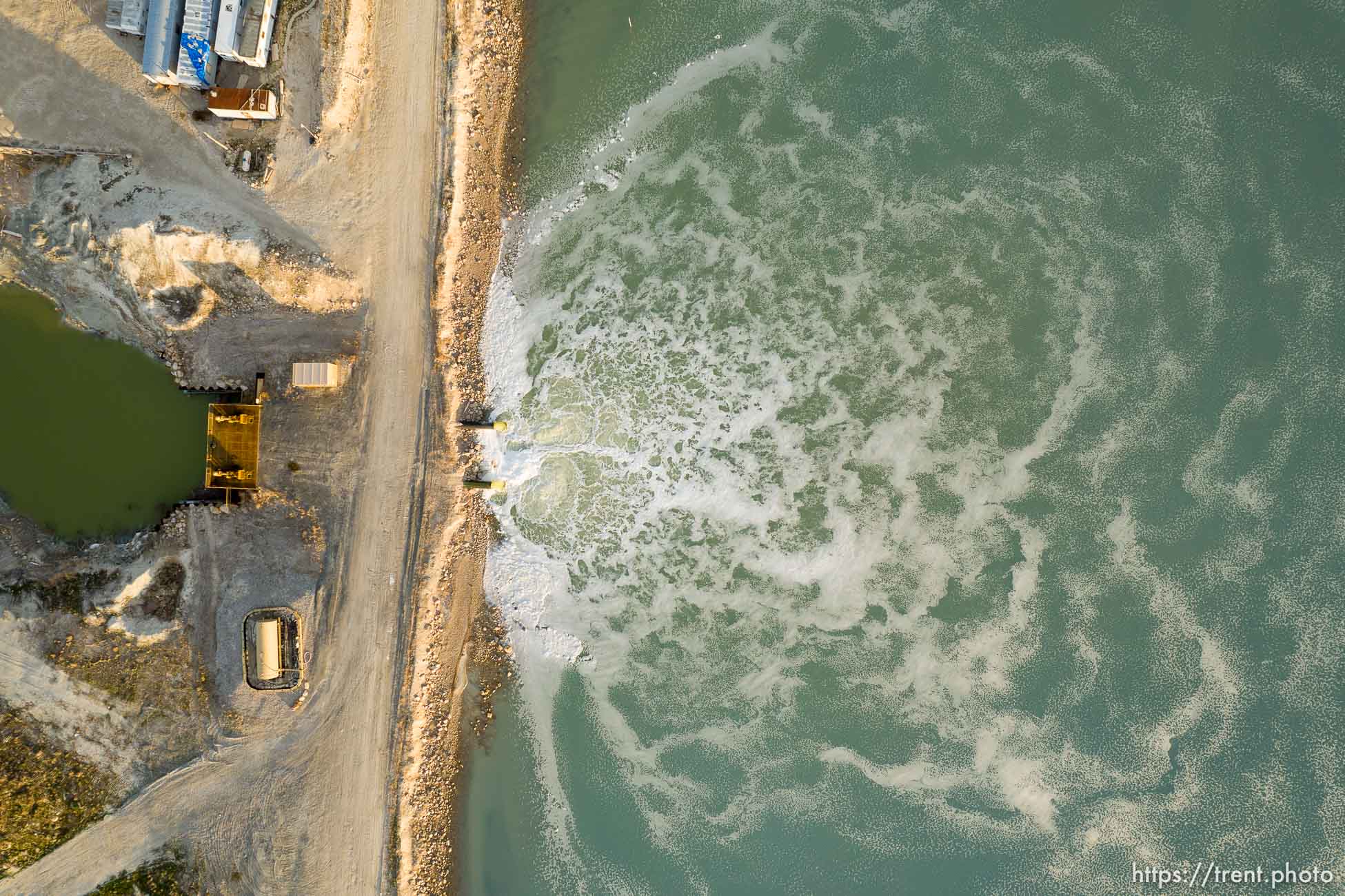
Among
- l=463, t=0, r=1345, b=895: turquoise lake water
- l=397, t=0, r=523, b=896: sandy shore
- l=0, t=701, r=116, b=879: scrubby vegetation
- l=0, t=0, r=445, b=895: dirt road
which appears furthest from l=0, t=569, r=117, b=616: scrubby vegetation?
l=463, t=0, r=1345, b=895: turquoise lake water

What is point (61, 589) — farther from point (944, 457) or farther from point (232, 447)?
point (944, 457)

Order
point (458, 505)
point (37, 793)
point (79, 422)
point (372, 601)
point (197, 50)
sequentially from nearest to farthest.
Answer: point (197, 50), point (37, 793), point (79, 422), point (372, 601), point (458, 505)

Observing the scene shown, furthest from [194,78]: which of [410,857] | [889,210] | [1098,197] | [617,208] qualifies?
[1098,197]

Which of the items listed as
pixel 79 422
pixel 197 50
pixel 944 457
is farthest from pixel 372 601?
pixel 944 457

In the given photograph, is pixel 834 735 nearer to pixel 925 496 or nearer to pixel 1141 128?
pixel 925 496

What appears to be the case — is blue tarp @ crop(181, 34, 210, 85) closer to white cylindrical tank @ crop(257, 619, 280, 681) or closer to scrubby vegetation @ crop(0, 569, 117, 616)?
scrubby vegetation @ crop(0, 569, 117, 616)
